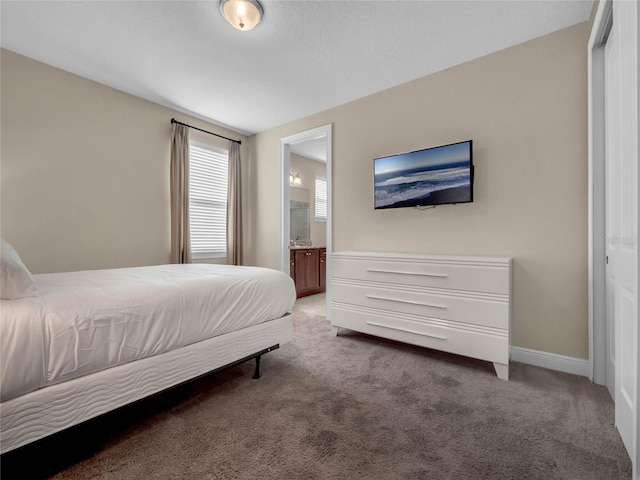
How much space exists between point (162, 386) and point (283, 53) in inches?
107

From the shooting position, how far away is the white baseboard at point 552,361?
221 cm

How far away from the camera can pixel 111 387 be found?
1355 mm

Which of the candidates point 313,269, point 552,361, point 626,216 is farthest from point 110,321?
point 313,269

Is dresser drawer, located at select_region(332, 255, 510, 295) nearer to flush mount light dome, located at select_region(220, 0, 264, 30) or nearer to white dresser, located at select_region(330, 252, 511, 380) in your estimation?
white dresser, located at select_region(330, 252, 511, 380)

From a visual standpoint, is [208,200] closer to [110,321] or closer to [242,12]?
[242,12]

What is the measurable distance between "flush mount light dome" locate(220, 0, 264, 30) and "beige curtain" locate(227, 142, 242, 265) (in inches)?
92.9

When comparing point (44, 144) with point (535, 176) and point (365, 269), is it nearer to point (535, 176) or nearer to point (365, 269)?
point (365, 269)

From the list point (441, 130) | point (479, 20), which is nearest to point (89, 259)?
point (441, 130)

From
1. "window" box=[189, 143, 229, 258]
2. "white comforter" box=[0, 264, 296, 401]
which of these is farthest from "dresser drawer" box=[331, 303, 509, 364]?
"window" box=[189, 143, 229, 258]

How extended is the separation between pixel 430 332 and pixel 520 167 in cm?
158

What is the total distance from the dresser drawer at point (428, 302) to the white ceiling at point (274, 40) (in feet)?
6.88

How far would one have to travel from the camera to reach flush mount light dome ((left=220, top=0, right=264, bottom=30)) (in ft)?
6.63

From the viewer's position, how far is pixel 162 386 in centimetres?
156

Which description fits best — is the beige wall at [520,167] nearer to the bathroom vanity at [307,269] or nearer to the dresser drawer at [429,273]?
the dresser drawer at [429,273]
